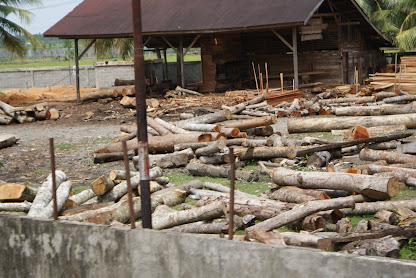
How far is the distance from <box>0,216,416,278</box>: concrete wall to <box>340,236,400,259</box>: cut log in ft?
7.29

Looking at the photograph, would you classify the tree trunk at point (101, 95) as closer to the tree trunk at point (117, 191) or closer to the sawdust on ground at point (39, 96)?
the sawdust on ground at point (39, 96)

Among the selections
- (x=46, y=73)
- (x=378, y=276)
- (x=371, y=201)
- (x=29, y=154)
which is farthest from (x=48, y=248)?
(x=46, y=73)

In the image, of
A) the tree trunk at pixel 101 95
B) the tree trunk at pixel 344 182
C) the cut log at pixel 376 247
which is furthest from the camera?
the tree trunk at pixel 101 95

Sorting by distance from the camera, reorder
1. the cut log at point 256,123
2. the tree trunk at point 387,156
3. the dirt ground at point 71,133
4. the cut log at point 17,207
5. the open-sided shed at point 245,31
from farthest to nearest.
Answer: the open-sided shed at point 245,31 < the cut log at point 256,123 < the dirt ground at point 71,133 < the tree trunk at point 387,156 < the cut log at point 17,207

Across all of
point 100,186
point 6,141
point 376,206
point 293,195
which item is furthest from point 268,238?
point 6,141

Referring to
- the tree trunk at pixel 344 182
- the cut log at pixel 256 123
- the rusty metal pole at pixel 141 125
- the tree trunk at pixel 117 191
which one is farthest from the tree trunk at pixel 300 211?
the cut log at pixel 256 123

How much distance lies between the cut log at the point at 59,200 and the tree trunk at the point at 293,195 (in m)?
3.28

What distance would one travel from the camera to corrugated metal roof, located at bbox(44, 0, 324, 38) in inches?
1002

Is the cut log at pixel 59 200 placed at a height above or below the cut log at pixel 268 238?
below

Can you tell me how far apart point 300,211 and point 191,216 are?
5.12ft

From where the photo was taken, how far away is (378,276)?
4453mm

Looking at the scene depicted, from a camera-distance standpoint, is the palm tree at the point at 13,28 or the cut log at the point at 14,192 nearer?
the cut log at the point at 14,192

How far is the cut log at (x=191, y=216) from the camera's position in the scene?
8.77 metres

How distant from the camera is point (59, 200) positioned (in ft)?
32.4
